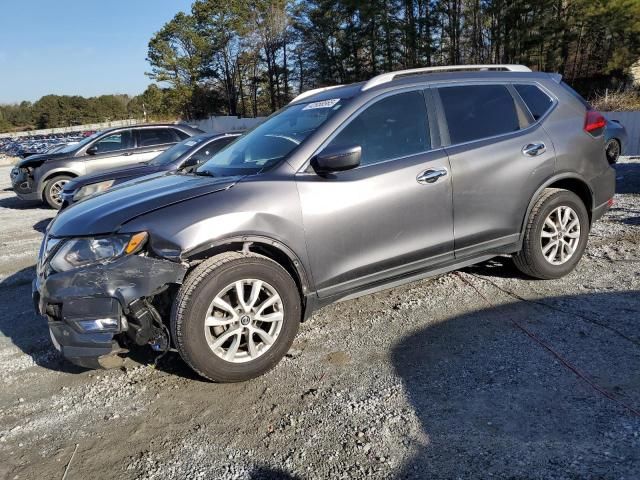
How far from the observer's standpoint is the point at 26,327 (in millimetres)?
4355

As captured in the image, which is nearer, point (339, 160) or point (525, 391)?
point (525, 391)

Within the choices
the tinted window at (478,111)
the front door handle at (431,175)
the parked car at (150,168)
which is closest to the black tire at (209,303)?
the front door handle at (431,175)

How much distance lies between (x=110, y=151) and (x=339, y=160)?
9056 millimetres

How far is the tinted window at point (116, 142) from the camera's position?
36.1ft

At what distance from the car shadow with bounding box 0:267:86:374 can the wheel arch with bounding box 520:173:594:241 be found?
367cm

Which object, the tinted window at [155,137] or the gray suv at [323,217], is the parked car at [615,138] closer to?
the gray suv at [323,217]

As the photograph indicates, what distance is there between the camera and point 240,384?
3.19 metres

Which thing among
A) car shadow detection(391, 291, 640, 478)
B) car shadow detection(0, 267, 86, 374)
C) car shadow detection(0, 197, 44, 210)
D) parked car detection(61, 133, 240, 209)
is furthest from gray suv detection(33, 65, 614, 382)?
car shadow detection(0, 197, 44, 210)

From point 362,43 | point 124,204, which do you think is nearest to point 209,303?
point 124,204

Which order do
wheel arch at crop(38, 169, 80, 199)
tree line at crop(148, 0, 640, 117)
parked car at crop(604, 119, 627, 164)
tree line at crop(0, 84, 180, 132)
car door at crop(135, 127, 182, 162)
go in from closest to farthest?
parked car at crop(604, 119, 627, 164)
wheel arch at crop(38, 169, 80, 199)
car door at crop(135, 127, 182, 162)
tree line at crop(148, 0, 640, 117)
tree line at crop(0, 84, 180, 132)

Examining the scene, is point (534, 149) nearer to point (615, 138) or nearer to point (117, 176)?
point (615, 138)

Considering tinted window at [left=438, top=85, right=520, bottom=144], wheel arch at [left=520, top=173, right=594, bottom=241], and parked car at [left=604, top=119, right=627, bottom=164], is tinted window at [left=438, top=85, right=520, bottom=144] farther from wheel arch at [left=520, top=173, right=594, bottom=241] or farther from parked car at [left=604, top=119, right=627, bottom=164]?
parked car at [left=604, top=119, right=627, bottom=164]

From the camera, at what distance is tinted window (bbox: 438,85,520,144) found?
3.93 metres

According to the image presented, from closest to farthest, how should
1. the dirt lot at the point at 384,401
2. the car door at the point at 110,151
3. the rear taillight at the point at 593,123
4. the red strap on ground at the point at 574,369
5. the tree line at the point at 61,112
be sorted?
the dirt lot at the point at 384,401 → the red strap on ground at the point at 574,369 → the rear taillight at the point at 593,123 → the car door at the point at 110,151 → the tree line at the point at 61,112
